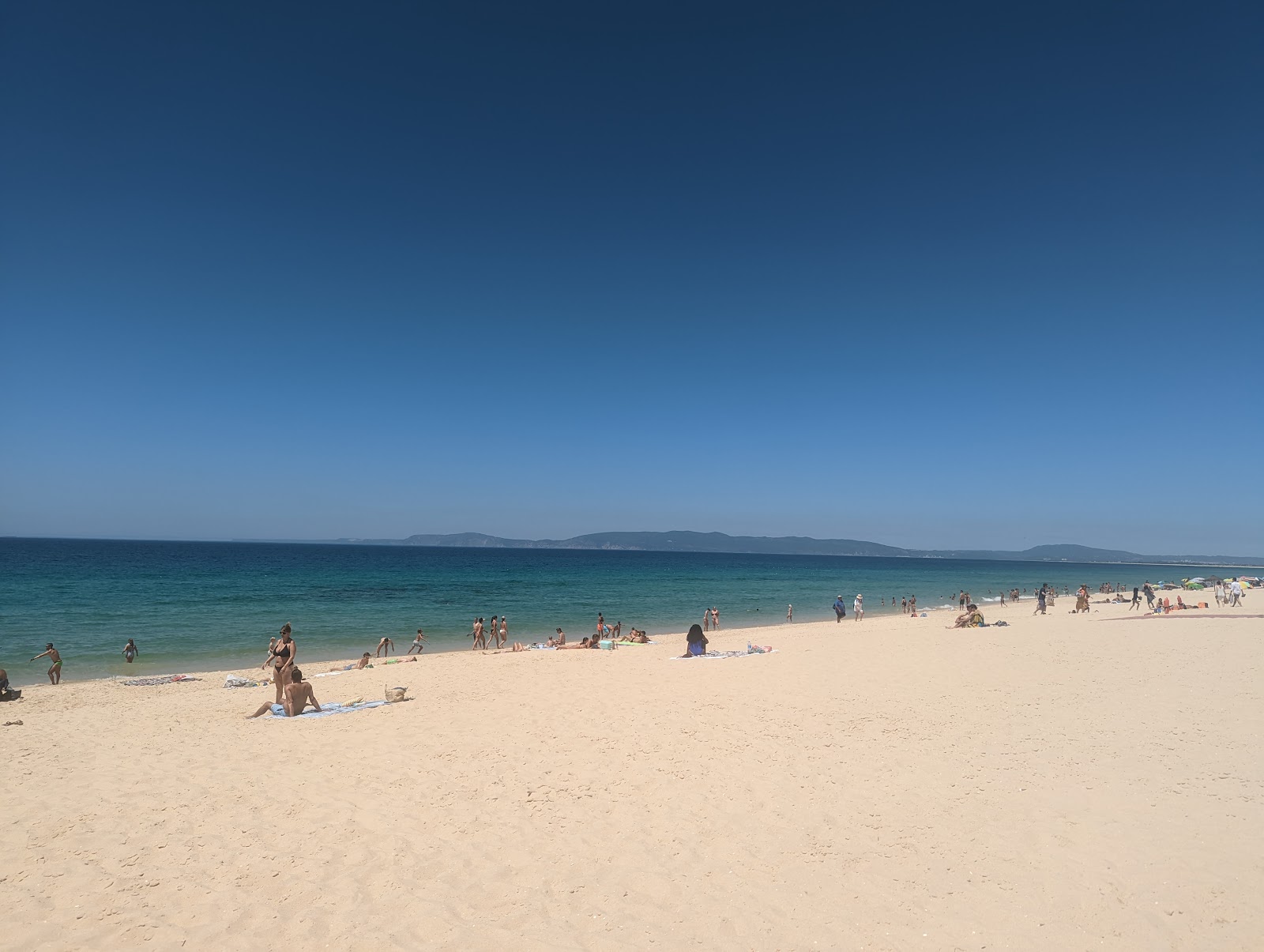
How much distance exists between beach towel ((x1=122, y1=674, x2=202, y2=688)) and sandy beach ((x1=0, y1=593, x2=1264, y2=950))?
4.10m

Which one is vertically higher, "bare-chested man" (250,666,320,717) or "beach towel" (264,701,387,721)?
"bare-chested man" (250,666,320,717)

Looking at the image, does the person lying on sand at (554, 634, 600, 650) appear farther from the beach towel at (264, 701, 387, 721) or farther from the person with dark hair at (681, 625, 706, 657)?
the beach towel at (264, 701, 387, 721)

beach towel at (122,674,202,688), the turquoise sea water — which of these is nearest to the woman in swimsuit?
beach towel at (122,674,202,688)

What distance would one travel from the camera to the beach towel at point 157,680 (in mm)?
15903

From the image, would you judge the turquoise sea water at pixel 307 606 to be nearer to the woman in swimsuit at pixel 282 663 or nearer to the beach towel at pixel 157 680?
the beach towel at pixel 157 680

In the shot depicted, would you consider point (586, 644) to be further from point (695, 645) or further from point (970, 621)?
point (970, 621)

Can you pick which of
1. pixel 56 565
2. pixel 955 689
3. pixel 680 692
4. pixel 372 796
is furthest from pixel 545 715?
pixel 56 565

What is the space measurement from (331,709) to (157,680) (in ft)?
27.5

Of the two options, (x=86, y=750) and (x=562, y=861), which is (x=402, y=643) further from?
(x=562, y=861)

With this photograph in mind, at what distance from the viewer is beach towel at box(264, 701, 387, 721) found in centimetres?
1122

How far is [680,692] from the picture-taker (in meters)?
12.6

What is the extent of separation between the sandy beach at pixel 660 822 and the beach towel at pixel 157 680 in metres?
4.10

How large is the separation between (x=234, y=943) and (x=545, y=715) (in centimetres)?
649

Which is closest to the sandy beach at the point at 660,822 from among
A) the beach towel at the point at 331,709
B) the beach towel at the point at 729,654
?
the beach towel at the point at 331,709
